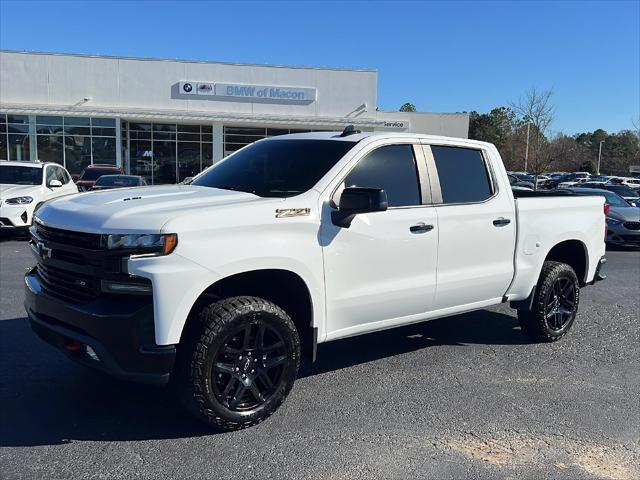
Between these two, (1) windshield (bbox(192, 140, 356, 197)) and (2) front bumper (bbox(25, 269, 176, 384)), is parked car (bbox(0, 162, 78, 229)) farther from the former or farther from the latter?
(2) front bumper (bbox(25, 269, 176, 384))

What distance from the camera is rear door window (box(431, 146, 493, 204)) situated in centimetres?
494

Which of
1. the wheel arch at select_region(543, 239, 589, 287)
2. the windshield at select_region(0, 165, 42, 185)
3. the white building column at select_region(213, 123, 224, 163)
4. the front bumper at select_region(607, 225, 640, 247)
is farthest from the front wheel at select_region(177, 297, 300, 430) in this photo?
the white building column at select_region(213, 123, 224, 163)

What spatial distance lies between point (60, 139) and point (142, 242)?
3084 cm

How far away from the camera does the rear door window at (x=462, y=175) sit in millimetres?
4941

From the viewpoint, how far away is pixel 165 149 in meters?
33.4

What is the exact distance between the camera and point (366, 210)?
3.91 metres

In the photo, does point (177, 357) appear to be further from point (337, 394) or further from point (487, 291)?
point (487, 291)

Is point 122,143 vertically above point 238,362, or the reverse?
point 122,143

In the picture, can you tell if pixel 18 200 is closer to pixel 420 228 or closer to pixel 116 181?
pixel 116 181

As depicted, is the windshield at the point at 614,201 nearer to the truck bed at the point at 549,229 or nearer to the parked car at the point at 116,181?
the truck bed at the point at 549,229

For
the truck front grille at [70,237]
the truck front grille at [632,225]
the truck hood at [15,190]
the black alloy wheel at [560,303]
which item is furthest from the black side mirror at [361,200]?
the truck front grille at [632,225]

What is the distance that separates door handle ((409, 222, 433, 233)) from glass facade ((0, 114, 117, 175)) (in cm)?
2962

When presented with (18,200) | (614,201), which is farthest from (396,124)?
(18,200)

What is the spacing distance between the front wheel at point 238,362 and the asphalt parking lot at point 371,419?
16 cm
